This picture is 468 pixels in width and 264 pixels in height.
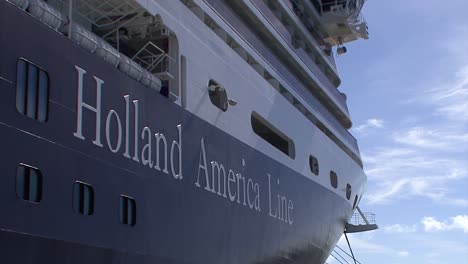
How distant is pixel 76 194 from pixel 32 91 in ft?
4.64

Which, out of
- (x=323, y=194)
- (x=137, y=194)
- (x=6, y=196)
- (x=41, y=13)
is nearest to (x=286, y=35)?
(x=323, y=194)

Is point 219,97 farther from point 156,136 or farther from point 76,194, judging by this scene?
point 76,194

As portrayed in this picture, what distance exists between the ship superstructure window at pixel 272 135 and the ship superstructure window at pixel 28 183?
7.86 meters

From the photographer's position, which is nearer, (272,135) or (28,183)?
(28,183)

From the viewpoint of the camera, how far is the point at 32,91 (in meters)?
7.45

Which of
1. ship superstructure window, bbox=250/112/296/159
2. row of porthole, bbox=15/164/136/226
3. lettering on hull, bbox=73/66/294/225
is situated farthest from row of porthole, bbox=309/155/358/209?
row of porthole, bbox=15/164/136/226

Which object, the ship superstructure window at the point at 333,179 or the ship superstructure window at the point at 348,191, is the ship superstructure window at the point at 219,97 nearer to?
the ship superstructure window at the point at 333,179

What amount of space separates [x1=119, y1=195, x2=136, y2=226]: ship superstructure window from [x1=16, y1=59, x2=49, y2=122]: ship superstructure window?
2.00 metres

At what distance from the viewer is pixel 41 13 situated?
7.82m

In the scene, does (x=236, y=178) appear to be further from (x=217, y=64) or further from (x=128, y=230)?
(x=128, y=230)

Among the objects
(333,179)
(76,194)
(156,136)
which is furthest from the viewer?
(333,179)

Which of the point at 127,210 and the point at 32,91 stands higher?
the point at 32,91

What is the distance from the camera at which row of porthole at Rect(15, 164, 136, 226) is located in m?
7.07

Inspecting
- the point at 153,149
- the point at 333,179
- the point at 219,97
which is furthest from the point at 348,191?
the point at 153,149
